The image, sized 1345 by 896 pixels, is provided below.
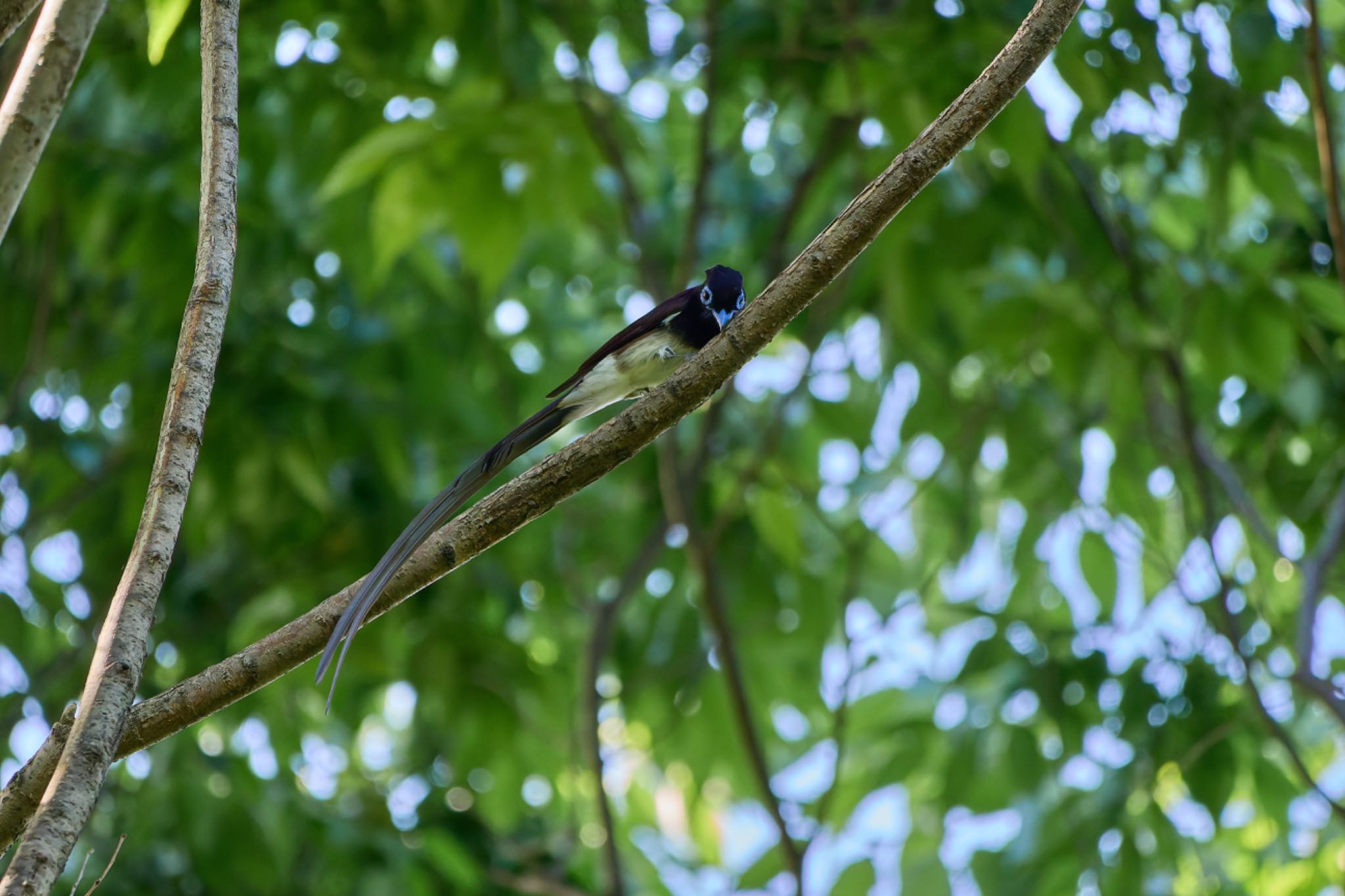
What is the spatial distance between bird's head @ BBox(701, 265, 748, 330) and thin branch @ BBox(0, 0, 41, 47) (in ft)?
4.46

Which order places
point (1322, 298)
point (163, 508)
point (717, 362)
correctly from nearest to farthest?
point (163, 508)
point (717, 362)
point (1322, 298)

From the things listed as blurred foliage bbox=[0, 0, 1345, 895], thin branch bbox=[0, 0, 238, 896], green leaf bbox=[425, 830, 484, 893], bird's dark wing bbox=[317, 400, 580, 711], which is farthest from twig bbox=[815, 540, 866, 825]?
thin branch bbox=[0, 0, 238, 896]

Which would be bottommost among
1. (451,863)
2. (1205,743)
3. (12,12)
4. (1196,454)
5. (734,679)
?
(1205,743)

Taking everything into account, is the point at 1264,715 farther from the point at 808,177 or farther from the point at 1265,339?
the point at 808,177

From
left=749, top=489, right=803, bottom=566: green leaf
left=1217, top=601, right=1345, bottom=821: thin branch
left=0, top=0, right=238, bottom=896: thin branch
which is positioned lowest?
left=1217, top=601, right=1345, bottom=821: thin branch

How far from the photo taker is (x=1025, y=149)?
3.43 meters

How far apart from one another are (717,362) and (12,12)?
3.87 ft

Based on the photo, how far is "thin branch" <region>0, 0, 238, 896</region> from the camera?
1243mm

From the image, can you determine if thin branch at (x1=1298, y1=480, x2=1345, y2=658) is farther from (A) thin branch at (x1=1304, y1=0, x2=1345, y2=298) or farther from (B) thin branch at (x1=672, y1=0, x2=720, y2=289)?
(B) thin branch at (x1=672, y1=0, x2=720, y2=289)

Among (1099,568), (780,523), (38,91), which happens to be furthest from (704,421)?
(38,91)

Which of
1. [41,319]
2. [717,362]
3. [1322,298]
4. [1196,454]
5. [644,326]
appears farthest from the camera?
[41,319]

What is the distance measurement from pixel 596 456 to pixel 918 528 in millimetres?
3550

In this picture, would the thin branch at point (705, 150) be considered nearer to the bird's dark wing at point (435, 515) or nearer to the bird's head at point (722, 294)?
the bird's head at point (722, 294)

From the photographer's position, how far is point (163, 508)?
1565 mm
